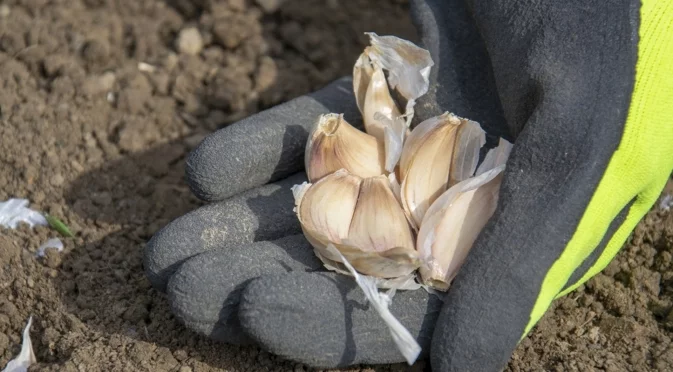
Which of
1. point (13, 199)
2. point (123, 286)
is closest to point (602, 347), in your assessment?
point (123, 286)

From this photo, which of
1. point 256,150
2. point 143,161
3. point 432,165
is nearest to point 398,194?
point 432,165

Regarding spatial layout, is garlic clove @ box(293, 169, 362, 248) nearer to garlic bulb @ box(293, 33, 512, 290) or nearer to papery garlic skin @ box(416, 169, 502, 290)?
garlic bulb @ box(293, 33, 512, 290)

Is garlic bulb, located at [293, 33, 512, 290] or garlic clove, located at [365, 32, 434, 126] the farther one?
garlic clove, located at [365, 32, 434, 126]

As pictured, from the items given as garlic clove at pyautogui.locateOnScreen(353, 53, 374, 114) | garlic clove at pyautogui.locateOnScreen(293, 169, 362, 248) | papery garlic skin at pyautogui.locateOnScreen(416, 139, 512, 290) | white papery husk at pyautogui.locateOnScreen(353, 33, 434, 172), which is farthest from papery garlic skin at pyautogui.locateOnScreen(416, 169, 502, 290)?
garlic clove at pyautogui.locateOnScreen(353, 53, 374, 114)

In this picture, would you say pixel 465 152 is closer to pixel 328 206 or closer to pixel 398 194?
pixel 398 194

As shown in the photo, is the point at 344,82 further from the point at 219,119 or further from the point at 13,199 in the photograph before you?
→ the point at 13,199

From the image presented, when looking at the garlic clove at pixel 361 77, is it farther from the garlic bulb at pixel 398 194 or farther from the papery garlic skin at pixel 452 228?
the papery garlic skin at pixel 452 228
